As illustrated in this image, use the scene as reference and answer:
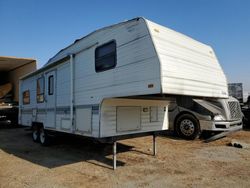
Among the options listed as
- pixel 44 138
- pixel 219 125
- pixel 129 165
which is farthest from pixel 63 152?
pixel 219 125

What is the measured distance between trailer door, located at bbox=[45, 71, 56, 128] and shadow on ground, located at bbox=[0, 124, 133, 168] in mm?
801

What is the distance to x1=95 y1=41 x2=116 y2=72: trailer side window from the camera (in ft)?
18.0

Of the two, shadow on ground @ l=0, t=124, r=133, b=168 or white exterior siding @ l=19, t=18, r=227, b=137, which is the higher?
white exterior siding @ l=19, t=18, r=227, b=137

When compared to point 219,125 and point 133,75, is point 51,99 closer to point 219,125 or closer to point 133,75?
point 133,75

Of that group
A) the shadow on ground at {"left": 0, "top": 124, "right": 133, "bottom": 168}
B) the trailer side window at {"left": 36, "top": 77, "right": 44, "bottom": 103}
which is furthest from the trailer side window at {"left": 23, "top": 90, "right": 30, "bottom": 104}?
the shadow on ground at {"left": 0, "top": 124, "right": 133, "bottom": 168}

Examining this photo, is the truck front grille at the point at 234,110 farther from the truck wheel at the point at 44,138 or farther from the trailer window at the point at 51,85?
the truck wheel at the point at 44,138

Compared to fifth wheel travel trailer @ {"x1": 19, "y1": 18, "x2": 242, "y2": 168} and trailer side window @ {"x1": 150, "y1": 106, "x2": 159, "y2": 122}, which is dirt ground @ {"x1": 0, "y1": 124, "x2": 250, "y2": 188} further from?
trailer side window @ {"x1": 150, "y1": 106, "x2": 159, "y2": 122}

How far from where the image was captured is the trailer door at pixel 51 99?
7.73 meters

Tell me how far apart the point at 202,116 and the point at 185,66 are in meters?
3.90

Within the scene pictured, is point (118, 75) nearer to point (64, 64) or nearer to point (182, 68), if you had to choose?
point (182, 68)

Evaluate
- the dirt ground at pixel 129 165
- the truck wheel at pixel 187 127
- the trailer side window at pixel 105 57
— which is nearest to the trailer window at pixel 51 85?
the dirt ground at pixel 129 165

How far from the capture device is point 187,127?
8945 millimetres

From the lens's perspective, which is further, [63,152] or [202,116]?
[202,116]

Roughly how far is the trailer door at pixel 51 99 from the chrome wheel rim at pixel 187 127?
4561 mm
